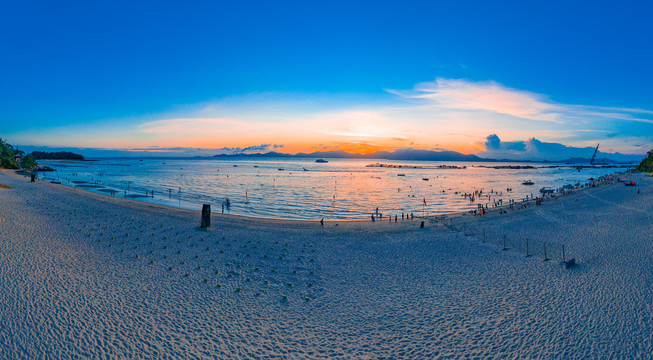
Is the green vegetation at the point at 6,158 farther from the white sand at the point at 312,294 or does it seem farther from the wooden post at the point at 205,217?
the wooden post at the point at 205,217

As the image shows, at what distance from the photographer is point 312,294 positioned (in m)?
14.2

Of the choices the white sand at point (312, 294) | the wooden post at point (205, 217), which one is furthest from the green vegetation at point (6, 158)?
the wooden post at point (205, 217)

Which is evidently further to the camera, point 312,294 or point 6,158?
point 6,158

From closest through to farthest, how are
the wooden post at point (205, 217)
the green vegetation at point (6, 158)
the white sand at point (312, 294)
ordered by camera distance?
the white sand at point (312, 294) < the wooden post at point (205, 217) < the green vegetation at point (6, 158)

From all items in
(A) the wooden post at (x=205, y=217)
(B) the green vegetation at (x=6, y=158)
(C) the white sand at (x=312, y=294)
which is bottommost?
(C) the white sand at (x=312, y=294)

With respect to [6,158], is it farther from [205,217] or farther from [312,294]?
[312,294]

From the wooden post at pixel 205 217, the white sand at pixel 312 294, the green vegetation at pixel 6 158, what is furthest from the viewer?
the green vegetation at pixel 6 158

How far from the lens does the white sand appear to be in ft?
33.2

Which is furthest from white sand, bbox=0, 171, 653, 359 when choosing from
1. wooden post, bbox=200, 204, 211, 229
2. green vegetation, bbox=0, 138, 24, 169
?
green vegetation, bbox=0, 138, 24, 169

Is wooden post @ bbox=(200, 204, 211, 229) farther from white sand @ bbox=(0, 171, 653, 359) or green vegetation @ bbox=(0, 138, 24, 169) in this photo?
green vegetation @ bbox=(0, 138, 24, 169)

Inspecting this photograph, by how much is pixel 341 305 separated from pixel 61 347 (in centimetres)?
965

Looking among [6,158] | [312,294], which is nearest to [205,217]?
[312,294]

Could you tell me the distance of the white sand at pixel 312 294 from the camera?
1011 cm

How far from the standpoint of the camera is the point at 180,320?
11.4 meters
